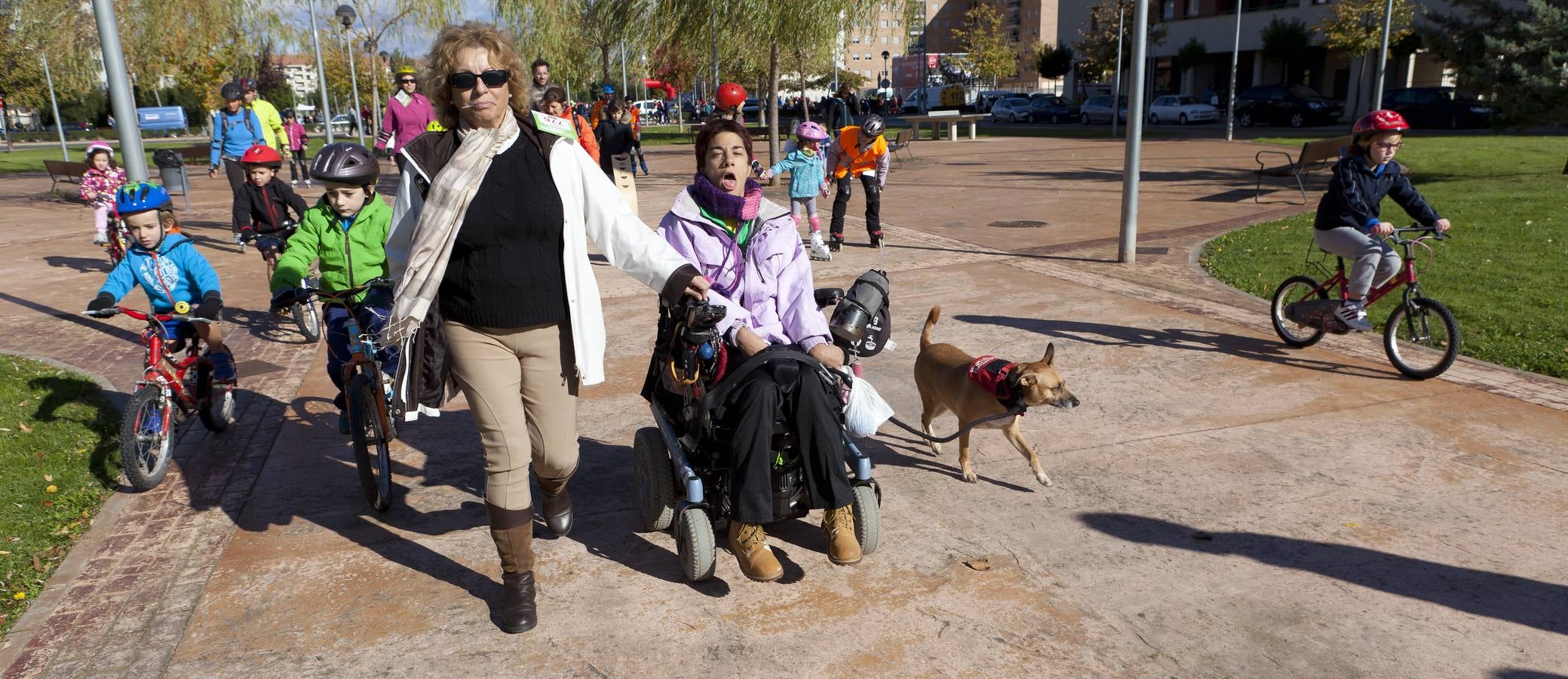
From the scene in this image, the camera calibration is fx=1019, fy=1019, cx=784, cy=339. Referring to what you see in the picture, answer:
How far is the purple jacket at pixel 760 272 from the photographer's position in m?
4.10

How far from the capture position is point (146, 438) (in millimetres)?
5207

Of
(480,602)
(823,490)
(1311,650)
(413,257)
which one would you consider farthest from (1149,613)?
(413,257)

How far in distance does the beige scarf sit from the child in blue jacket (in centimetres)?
721

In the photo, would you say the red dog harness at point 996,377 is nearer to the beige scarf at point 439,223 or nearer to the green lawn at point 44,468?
the beige scarf at point 439,223

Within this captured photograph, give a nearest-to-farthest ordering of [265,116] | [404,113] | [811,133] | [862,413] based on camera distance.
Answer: [862,413], [811,133], [404,113], [265,116]

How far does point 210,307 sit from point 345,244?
95 centimetres

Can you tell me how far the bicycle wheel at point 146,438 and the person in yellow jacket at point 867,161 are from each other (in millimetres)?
7566

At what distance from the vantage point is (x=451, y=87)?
3391 mm

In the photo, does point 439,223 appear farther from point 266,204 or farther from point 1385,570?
point 266,204

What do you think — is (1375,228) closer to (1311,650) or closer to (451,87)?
(1311,650)

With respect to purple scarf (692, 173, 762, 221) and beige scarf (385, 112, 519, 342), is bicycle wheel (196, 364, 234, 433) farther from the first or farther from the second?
purple scarf (692, 173, 762, 221)

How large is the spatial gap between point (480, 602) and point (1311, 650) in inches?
118

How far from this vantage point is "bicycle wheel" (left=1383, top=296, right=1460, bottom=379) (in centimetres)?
641

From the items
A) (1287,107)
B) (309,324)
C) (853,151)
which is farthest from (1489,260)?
(1287,107)
